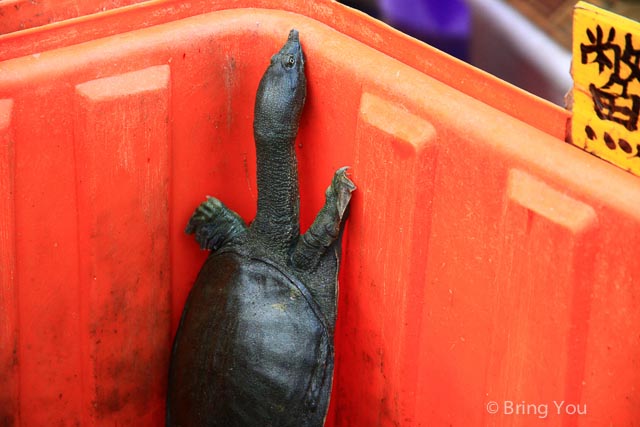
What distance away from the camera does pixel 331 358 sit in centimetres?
212

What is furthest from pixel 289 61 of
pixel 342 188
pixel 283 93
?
pixel 342 188

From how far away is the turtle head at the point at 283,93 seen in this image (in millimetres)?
2055

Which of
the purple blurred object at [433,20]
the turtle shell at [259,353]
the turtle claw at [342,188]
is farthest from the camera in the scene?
the purple blurred object at [433,20]

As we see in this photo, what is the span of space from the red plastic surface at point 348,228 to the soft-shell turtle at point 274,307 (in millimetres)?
65

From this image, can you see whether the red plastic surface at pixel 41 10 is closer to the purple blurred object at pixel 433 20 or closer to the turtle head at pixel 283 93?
the turtle head at pixel 283 93

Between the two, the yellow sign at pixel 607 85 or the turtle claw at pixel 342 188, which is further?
the turtle claw at pixel 342 188

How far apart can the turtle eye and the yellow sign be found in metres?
0.67

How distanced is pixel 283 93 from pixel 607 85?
751 millimetres

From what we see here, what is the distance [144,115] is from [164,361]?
0.66m

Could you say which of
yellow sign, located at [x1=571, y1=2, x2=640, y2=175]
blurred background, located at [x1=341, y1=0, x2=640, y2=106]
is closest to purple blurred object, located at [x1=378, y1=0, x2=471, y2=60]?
blurred background, located at [x1=341, y1=0, x2=640, y2=106]

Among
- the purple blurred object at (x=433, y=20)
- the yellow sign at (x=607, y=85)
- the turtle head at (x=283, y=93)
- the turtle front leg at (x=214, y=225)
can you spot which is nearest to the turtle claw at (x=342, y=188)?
the turtle head at (x=283, y=93)

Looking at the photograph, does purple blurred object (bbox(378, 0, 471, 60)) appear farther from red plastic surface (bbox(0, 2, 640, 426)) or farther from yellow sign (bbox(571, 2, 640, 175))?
yellow sign (bbox(571, 2, 640, 175))

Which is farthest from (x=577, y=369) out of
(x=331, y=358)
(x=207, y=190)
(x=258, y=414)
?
(x=207, y=190)

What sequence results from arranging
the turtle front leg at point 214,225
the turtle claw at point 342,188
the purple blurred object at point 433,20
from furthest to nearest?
1. the purple blurred object at point 433,20
2. the turtle front leg at point 214,225
3. the turtle claw at point 342,188
